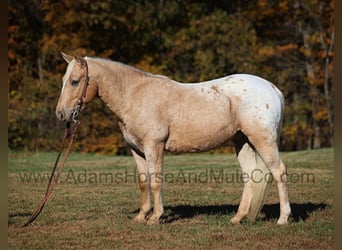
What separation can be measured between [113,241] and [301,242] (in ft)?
6.35

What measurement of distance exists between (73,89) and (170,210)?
246cm

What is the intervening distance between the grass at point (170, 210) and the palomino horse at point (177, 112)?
1.56 ft

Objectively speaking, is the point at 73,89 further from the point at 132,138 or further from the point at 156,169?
the point at 156,169

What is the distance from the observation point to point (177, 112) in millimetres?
7324

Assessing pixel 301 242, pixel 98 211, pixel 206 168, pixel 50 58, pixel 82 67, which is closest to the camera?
pixel 301 242

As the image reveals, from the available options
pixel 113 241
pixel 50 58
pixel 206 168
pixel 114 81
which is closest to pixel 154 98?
pixel 114 81

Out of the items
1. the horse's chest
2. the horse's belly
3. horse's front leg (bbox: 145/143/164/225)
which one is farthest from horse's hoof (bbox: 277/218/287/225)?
the horse's chest

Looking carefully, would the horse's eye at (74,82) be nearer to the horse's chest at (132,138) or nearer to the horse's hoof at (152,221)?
the horse's chest at (132,138)

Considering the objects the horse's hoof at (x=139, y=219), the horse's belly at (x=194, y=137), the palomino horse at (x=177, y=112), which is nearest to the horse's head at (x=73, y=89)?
the palomino horse at (x=177, y=112)

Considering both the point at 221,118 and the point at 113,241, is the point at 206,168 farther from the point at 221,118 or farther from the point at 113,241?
the point at 113,241

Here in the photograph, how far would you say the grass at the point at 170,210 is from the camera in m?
6.45

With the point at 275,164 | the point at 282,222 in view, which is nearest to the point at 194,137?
the point at 275,164

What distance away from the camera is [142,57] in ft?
78.2

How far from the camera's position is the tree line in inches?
867
